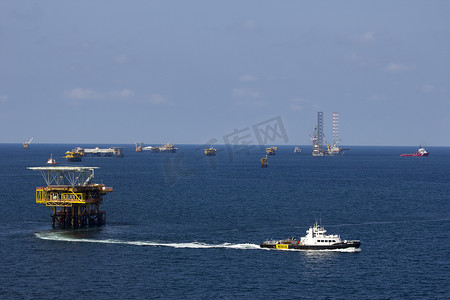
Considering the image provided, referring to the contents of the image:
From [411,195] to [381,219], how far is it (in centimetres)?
5909

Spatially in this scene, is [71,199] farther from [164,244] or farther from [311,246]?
[311,246]

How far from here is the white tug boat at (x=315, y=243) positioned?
356 feet

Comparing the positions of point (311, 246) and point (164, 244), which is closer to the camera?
point (311, 246)

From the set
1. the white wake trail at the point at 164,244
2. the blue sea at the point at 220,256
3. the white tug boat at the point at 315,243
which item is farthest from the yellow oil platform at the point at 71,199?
the white tug boat at the point at 315,243

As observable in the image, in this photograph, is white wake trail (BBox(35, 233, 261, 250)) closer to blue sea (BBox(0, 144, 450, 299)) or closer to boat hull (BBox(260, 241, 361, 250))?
blue sea (BBox(0, 144, 450, 299))

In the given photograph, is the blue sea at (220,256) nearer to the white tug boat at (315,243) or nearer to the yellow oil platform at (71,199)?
the white tug boat at (315,243)

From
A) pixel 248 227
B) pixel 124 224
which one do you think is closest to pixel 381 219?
pixel 248 227

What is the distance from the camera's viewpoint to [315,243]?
110m

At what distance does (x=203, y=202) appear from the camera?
178m

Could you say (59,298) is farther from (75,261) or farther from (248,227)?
(248,227)

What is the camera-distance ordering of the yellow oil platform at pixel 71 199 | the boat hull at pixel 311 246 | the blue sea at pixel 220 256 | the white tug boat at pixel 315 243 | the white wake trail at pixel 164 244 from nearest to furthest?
the blue sea at pixel 220 256 < the boat hull at pixel 311 246 < the white tug boat at pixel 315 243 < the white wake trail at pixel 164 244 < the yellow oil platform at pixel 71 199

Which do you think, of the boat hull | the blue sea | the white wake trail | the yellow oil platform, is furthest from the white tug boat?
the yellow oil platform

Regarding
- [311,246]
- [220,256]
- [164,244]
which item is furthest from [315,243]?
[164,244]

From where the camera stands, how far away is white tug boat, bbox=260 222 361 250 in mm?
108562
